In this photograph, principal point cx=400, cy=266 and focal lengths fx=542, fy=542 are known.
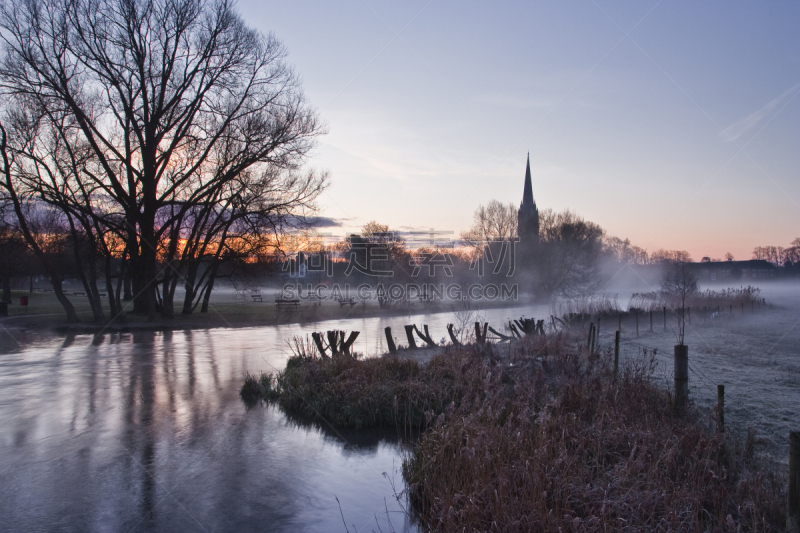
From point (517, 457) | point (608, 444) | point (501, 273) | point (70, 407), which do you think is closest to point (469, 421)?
point (517, 457)

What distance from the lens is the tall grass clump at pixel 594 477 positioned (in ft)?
16.2

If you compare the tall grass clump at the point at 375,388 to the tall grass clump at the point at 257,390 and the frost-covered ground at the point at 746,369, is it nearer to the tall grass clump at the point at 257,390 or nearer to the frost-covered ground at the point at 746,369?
the tall grass clump at the point at 257,390

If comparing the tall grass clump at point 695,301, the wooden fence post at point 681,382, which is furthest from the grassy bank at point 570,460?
the tall grass clump at point 695,301

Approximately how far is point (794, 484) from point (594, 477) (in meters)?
2.00

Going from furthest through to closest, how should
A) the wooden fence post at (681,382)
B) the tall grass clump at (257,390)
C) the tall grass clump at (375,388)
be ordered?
the tall grass clump at (257,390)
the tall grass clump at (375,388)
the wooden fence post at (681,382)

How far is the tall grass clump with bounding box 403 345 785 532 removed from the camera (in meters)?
4.95

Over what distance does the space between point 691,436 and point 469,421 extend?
8.82ft

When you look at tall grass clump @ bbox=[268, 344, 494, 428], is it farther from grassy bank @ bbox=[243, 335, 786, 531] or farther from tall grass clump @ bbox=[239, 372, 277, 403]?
tall grass clump @ bbox=[239, 372, 277, 403]

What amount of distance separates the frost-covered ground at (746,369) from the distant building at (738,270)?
104 m

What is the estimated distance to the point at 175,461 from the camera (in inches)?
294

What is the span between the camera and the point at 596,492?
5.40 metres

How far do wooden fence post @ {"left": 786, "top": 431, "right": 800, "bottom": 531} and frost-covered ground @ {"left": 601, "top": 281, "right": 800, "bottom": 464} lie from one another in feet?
8.01

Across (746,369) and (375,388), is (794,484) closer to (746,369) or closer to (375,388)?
(375,388)

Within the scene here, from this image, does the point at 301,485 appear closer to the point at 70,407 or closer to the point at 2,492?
the point at 2,492
